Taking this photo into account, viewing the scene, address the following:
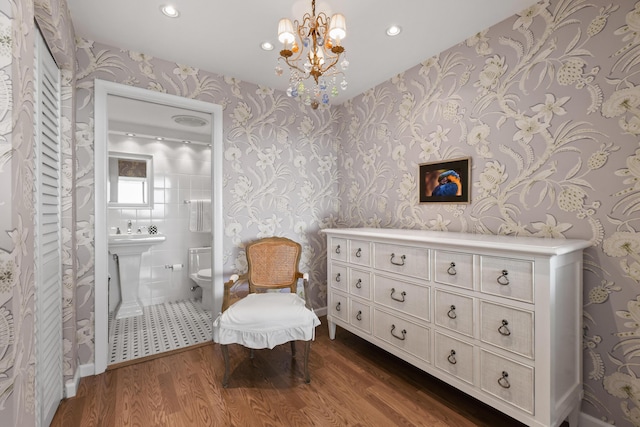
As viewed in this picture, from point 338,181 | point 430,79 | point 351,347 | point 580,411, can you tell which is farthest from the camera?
point 338,181

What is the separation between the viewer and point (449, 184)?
7.64 feet

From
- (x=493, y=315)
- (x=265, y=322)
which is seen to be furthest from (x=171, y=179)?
(x=493, y=315)

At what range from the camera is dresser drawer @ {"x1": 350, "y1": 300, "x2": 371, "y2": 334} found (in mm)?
2420

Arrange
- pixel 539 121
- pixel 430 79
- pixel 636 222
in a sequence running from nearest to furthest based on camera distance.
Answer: pixel 636 222 → pixel 539 121 → pixel 430 79

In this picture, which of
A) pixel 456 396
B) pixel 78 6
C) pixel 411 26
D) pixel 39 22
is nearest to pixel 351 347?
pixel 456 396

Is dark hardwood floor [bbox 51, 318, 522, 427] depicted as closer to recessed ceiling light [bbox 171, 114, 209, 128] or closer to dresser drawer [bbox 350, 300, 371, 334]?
dresser drawer [bbox 350, 300, 371, 334]

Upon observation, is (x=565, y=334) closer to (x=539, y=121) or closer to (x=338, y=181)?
(x=539, y=121)

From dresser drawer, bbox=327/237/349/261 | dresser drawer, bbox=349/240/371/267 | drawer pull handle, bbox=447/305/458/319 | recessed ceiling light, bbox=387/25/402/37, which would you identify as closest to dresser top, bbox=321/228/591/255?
dresser drawer, bbox=349/240/371/267

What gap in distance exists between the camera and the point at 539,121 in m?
1.83

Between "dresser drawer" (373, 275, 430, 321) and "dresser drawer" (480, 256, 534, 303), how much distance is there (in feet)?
1.35

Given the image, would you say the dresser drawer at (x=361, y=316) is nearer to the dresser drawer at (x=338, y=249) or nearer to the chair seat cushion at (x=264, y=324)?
the dresser drawer at (x=338, y=249)

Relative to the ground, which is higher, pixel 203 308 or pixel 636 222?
pixel 636 222

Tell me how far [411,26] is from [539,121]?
1058mm

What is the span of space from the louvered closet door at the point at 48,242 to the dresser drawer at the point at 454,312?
218cm
